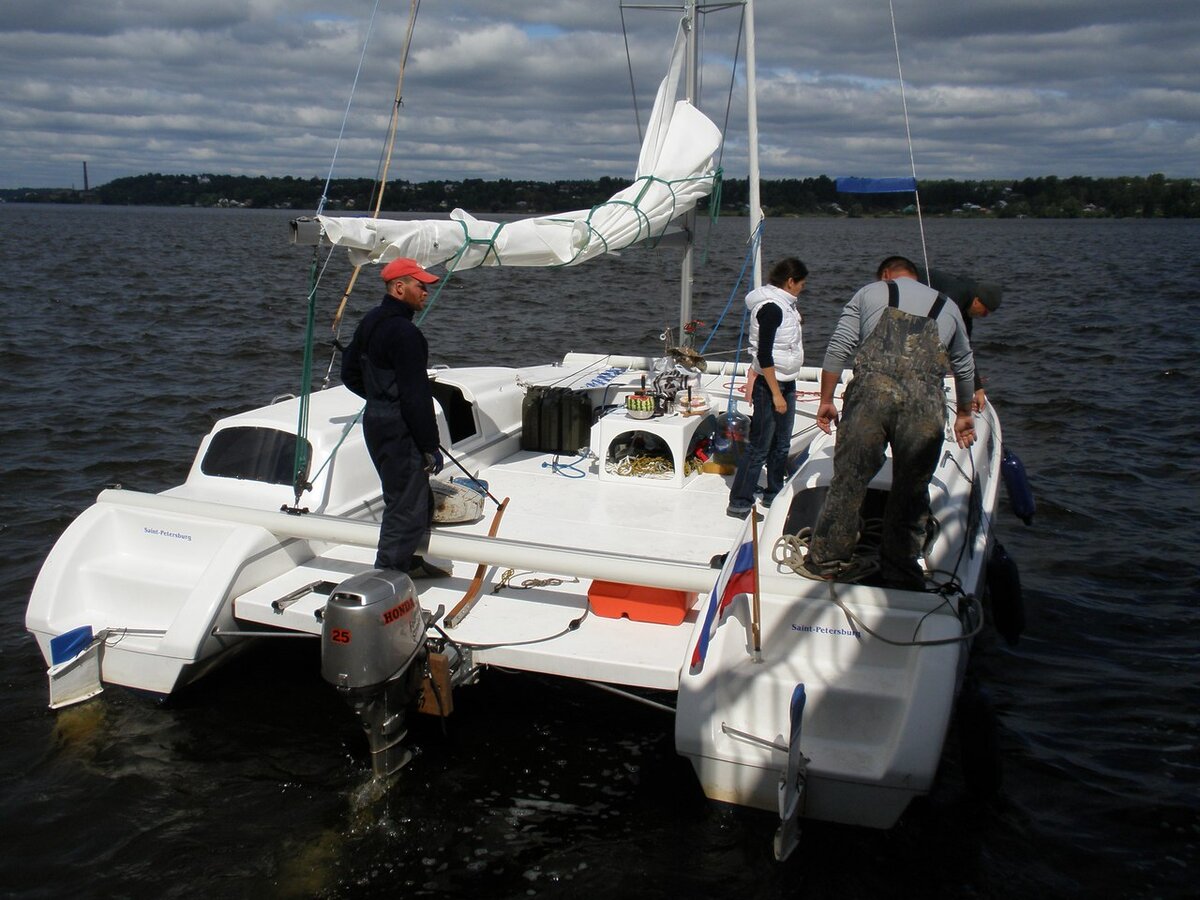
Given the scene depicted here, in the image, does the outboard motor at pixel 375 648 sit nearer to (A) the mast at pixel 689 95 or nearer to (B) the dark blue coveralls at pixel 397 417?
(B) the dark blue coveralls at pixel 397 417

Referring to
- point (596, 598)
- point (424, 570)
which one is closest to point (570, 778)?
point (596, 598)

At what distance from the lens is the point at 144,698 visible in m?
5.19

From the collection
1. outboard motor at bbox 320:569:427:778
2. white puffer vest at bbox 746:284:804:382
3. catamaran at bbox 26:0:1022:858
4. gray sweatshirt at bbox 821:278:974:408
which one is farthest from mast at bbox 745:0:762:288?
outboard motor at bbox 320:569:427:778

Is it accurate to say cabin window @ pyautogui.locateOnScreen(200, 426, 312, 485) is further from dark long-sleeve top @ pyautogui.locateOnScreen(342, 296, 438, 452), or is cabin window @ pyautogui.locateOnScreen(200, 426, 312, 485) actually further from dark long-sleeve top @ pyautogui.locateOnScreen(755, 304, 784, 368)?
dark long-sleeve top @ pyautogui.locateOnScreen(755, 304, 784, 368)

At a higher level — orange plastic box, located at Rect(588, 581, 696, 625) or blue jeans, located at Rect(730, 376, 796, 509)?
blue jeans, located at Rect(730, 376, 796, 509)

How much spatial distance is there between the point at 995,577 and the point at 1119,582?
2.17m

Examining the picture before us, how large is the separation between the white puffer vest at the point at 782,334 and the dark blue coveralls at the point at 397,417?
2190 mm

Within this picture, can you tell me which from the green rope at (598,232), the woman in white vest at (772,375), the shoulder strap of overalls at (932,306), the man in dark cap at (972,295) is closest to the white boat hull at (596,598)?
the woman in white vest at (772,375)

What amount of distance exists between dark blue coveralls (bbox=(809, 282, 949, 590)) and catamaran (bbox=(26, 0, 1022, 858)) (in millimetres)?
182

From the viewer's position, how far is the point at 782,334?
6125 millimetres

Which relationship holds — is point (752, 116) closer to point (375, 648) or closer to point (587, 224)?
point (587, 224)

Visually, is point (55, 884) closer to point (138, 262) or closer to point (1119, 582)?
point (1119, 582)

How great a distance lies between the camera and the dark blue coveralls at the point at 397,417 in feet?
15.5

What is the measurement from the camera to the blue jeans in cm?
620
